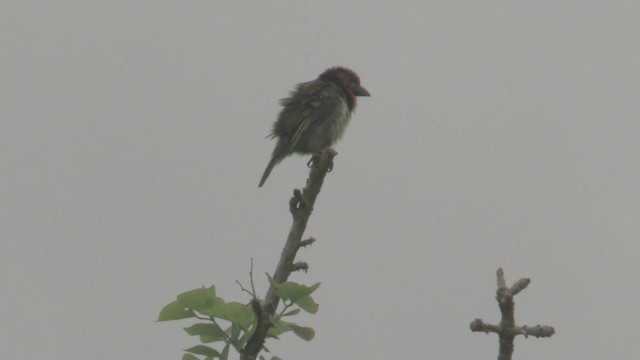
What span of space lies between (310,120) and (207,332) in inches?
341

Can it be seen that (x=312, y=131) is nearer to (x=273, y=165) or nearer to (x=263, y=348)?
(x=273, y=165)

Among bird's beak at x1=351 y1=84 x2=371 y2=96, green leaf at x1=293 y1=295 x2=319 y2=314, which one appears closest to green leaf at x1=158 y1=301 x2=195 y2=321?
green leaf at x1=293 y1=295 x2=319 y2=314

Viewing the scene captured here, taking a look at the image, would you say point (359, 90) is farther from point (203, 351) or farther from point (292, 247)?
point (203, 351)

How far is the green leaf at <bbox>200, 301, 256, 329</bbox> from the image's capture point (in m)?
3.53

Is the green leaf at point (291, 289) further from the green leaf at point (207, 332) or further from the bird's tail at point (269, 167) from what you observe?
the bird's tail at point (269, 167)

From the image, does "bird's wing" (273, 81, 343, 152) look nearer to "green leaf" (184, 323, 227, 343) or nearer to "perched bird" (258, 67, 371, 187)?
"perched bird" (258, 67, 371, 187)

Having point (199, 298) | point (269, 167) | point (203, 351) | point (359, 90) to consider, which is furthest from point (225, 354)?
point (359, 90)

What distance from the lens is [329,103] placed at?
12.6 meters

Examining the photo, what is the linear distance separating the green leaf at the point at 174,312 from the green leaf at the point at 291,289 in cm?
32

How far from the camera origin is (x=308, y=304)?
12.1ft

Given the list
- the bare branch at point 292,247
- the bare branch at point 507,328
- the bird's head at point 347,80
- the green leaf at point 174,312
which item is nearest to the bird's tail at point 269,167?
the bird's head at point 347,80

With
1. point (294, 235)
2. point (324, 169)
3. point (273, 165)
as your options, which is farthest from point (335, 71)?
point (294, 235)

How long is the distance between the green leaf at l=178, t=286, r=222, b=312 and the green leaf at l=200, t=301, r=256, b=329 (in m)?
0.02

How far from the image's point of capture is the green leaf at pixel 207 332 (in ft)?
11.9
